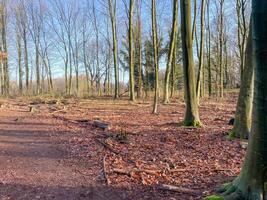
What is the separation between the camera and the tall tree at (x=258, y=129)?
363cm

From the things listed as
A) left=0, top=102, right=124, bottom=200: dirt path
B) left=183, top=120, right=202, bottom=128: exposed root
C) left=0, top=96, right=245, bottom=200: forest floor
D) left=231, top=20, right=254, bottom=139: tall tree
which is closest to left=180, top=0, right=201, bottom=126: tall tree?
left=183, top=120, right=202, bottom=128: exposed root

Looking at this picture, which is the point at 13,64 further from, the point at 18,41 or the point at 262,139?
the point at 262,139

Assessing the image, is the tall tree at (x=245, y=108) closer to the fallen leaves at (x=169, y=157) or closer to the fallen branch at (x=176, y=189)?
the fallen leaves at (x=169, y=157)

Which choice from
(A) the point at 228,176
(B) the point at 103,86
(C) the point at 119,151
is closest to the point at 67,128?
(C) the point at 119,151

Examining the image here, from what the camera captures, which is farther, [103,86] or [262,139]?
[103,86]

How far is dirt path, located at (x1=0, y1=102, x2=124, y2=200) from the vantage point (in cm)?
501

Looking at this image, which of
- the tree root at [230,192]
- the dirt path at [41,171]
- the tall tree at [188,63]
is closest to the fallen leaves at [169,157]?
the tree root at [230,192]

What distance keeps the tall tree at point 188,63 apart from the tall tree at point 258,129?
6.34m

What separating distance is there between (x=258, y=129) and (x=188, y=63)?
674 cm

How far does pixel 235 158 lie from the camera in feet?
22.0

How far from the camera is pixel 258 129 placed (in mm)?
3955

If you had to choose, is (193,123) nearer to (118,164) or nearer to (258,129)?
(118,164)

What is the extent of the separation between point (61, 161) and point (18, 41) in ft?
121

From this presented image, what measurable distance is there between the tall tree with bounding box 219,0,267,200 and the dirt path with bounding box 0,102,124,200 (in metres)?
1.96
